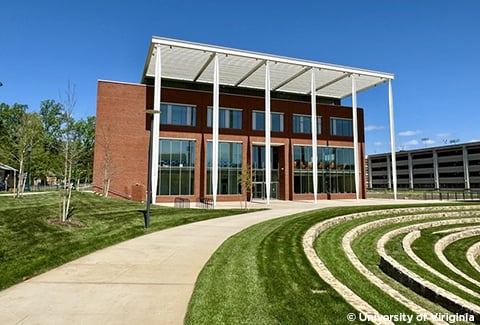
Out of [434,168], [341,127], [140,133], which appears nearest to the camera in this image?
[140,133]

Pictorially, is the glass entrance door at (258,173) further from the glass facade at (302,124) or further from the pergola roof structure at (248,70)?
the pergola roof structure at (248,70)

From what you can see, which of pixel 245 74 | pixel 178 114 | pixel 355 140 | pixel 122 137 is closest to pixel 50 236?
pixel 122 137

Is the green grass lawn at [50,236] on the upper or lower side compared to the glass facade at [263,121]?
lower

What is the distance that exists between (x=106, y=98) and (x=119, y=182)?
887 centimetres

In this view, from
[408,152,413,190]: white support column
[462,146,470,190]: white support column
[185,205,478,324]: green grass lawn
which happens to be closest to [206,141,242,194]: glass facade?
[185,205,478,324]: green grass lawn

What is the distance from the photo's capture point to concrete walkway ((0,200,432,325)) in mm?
4902

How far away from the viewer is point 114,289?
6098 mm

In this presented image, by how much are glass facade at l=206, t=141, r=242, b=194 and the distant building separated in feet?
216

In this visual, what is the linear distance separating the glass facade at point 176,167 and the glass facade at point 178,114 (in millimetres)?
2153

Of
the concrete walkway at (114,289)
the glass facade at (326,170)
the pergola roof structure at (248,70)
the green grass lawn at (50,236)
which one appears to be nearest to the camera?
the concrete walkway at (114,289)

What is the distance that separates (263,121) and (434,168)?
68822mm

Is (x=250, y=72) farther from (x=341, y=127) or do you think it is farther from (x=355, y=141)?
(x=341, y=127)

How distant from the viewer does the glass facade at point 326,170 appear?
39.1 m

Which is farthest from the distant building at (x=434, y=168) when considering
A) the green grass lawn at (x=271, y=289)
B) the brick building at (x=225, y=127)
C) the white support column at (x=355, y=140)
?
the green grass lawn at (x=271, y=289)
